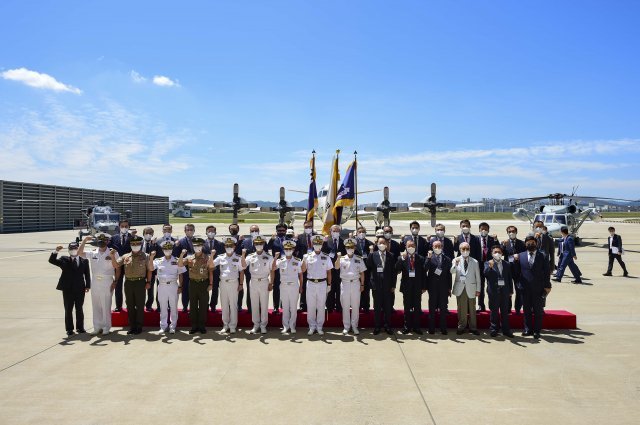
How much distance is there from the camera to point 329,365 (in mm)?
5305

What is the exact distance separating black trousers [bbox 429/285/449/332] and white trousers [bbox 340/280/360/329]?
1.27 m

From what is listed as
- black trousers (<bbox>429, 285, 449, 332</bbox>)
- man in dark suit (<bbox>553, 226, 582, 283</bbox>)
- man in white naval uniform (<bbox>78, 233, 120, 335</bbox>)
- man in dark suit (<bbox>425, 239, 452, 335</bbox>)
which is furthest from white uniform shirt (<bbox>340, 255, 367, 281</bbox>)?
man in dark suit (<bbox>553, 226, 582, 283</bbox>)

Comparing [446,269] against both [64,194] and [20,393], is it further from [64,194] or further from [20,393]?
[64,194]

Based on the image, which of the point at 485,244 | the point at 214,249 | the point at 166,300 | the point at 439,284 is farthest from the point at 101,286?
the point at 485,244

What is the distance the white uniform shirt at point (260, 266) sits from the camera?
22.6 ft

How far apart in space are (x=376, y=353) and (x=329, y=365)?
0.86 m

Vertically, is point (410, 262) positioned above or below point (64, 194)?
below

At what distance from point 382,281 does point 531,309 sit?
2507 mm

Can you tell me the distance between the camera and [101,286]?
6770 mm

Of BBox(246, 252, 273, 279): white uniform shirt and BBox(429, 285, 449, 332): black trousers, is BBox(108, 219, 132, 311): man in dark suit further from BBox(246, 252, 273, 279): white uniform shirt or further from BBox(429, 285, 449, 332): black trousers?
BBox(429, 285, 449, 332): black trousers

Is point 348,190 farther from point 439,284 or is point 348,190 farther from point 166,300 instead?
point 166,300

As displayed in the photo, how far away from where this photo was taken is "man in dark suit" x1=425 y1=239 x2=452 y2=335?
6.77 meters

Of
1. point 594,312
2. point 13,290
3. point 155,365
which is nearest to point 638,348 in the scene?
point 594,312

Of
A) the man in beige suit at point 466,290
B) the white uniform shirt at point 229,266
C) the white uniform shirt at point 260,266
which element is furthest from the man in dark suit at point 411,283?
the white uniform shirt at point 229,266
